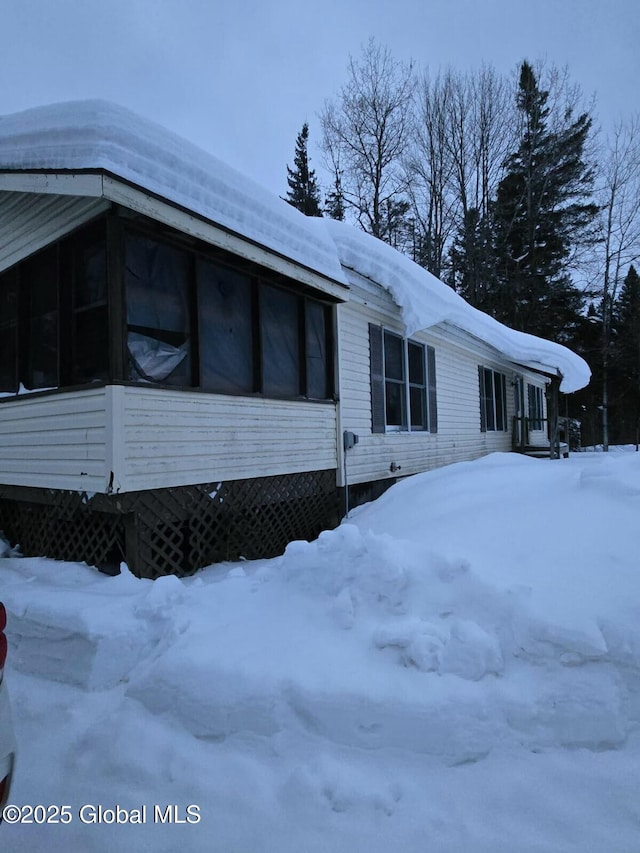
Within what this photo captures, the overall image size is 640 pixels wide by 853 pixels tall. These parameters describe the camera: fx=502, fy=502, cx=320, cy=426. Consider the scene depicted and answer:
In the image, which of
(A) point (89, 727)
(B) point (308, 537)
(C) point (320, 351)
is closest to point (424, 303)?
(C) point (320, 351)

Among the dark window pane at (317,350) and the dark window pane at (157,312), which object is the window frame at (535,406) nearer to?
the dark window pane at (317,350)

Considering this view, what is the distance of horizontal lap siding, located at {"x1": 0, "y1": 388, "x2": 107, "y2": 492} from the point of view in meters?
4.38

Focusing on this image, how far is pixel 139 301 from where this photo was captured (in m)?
4.54

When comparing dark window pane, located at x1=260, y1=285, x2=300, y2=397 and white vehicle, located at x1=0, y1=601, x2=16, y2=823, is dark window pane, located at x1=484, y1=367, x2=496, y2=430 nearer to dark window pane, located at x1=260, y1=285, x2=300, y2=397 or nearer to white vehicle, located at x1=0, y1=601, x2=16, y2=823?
dark window pane, located at x1=260, y1=285, x2=300, y2=397

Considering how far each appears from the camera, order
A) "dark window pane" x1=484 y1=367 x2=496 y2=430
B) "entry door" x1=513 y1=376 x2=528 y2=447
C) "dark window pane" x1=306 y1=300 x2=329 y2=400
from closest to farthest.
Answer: "dark window pane" x1=306 y1=300 x2=329 y2=400
"dark window pane" x1=484 y1=367 x2=496 y2=430
"entry door" x1=513 y1=376 x2=528 y2=447

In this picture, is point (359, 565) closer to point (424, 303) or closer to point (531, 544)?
point (531, 544)

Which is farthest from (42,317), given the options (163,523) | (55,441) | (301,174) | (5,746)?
(301,174)

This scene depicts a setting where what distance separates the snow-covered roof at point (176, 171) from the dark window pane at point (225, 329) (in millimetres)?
571

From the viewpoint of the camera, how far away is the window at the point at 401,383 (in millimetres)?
8297

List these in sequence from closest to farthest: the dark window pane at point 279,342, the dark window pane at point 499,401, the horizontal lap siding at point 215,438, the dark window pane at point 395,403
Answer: the horizontal lap siding at point 215,438 → the dark window pane at point 279,342 → the dark window pane at point 395,403 → the dark window pane at point 499,401

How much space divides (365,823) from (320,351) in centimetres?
571

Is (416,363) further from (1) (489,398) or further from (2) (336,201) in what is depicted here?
(2) (336,201)

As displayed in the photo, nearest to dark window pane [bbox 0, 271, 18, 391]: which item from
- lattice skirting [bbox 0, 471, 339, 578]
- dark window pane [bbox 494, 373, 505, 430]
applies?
lattice skirting [bbox 0, 471, 339, 578]

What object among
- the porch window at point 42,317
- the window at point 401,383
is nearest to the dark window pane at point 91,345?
the porch window at point 42,317
